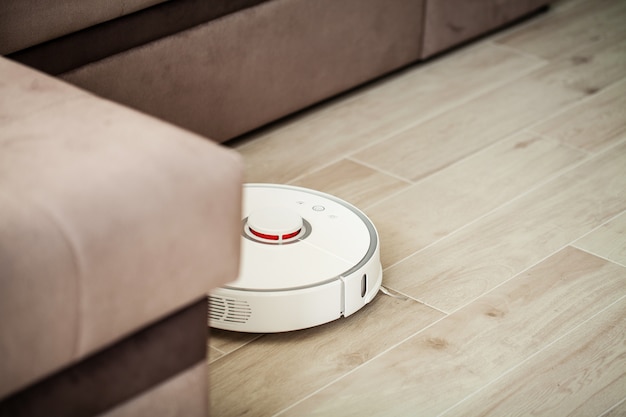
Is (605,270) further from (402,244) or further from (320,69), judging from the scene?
(320,69)

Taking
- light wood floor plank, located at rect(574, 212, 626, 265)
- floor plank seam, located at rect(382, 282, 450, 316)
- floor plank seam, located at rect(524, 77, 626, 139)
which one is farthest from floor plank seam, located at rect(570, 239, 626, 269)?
floor plank seam, located at rect(524, 77, 626, 139)

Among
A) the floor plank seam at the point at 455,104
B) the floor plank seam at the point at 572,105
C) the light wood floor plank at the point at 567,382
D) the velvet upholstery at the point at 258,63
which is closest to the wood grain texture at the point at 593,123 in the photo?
the floor plank seam at the point at 572,105

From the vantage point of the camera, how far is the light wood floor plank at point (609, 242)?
5.42ft

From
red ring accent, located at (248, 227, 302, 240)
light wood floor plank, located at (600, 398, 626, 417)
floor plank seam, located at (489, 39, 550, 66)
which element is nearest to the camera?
light wood floor plank, located at (600, 398, 626, 417)

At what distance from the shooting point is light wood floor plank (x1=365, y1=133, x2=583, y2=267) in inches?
67.8

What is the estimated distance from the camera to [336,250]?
1.50 meters

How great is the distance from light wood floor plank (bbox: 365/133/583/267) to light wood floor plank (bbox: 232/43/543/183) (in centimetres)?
21

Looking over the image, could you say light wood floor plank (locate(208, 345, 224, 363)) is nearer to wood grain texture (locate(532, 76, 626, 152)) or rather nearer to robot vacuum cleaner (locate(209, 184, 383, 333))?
robot vacuum cleaner (locate(209, 184, 383, 333))

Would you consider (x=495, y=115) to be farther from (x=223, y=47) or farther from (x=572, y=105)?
(x=223, y=47)

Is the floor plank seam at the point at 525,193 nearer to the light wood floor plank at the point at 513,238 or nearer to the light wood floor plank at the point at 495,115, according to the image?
the light wood floor plank at the point at 513,238

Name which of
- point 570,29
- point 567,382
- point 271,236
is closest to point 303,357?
point 271,236

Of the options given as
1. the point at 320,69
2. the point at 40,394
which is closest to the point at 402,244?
the point at 320,69

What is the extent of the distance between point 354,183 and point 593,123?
597mm

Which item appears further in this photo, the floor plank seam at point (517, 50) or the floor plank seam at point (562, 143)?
the floor plank seam at point (517, 50)
